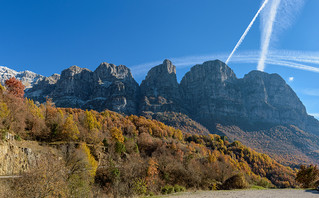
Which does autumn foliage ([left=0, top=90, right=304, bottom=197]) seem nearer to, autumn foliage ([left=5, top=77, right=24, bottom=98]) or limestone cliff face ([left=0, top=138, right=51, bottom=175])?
limestone cliff face ([left=0, top=138, right=51, bottom=175])

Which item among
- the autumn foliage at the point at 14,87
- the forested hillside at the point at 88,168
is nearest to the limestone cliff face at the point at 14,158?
the forested hillside at the point at 88,168

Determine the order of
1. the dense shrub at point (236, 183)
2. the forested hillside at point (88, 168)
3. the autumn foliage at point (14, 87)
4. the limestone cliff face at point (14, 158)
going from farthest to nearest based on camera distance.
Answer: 1. the autumn foliage at point (14, 87)
2. the dense shrub at point (236, 183)
3. the limestone cliff face at point (14, 158)
4. the forested hillside at point (88, 168)

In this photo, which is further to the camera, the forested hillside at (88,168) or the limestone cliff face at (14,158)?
the limestone cliff face at (14,158)

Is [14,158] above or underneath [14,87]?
underneath

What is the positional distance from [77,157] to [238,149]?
4545 inches

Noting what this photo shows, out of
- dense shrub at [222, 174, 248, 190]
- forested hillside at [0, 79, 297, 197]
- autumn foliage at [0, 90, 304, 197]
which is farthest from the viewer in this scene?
dense shrub at [222, 174, 248, 190]

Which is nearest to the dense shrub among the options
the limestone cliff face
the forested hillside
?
the forested hillside

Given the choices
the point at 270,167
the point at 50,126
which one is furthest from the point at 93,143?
the point at 270,167

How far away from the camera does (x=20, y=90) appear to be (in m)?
65.4

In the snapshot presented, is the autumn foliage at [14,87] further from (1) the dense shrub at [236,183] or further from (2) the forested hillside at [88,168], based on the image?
(1) the dense shrub at [236,183]

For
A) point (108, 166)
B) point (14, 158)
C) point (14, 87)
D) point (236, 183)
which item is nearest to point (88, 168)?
point (108, 166)

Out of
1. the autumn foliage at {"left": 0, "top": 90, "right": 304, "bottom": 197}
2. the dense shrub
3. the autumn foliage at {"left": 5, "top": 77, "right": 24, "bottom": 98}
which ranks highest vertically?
the autumn foliage at {"left": 5, "top": 77, "right": 24, "bottom": 98}

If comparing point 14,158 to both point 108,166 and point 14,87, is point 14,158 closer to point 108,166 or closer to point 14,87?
point 108,166

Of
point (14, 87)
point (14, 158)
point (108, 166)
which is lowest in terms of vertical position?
point (108, 166)
